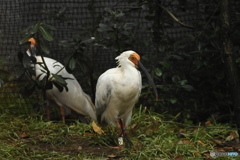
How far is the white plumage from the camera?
174 inches

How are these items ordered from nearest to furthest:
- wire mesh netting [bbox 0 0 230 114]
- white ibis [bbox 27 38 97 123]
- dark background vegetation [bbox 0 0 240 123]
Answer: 1. dark background vegetation [bbox 0 0 240 123]
2. white ibis [bbox 27 38 97 123]
3. wire mesh netting [bbox 0 0 230 114]

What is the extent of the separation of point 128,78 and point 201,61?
1.68 meters

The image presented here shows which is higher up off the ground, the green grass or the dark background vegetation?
the dark background vegetation

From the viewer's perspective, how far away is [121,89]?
175 inches

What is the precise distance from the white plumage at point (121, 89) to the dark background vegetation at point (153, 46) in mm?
834

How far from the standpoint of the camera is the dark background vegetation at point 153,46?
558 cm

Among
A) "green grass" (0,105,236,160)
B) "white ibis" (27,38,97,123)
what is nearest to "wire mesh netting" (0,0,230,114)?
"white ibis" (27,38,97,123)

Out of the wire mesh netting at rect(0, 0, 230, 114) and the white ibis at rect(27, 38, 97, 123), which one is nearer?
the white ibis at rect(27, 38, 97, 123)

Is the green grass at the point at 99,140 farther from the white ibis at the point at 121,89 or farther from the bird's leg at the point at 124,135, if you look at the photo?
the white ibis at the point at 121,89

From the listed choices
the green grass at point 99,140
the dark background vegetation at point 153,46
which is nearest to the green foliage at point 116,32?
the dark background vegetation at point 153,46

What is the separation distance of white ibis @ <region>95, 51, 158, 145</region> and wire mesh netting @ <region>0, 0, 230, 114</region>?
145cm

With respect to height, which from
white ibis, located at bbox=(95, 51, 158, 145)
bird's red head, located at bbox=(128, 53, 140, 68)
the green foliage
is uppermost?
the green foliage

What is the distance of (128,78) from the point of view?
4.40 m

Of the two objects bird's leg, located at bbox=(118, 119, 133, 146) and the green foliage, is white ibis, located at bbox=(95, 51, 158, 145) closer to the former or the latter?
bird's leg, located at bbox=(118, 119, 133, 146)
